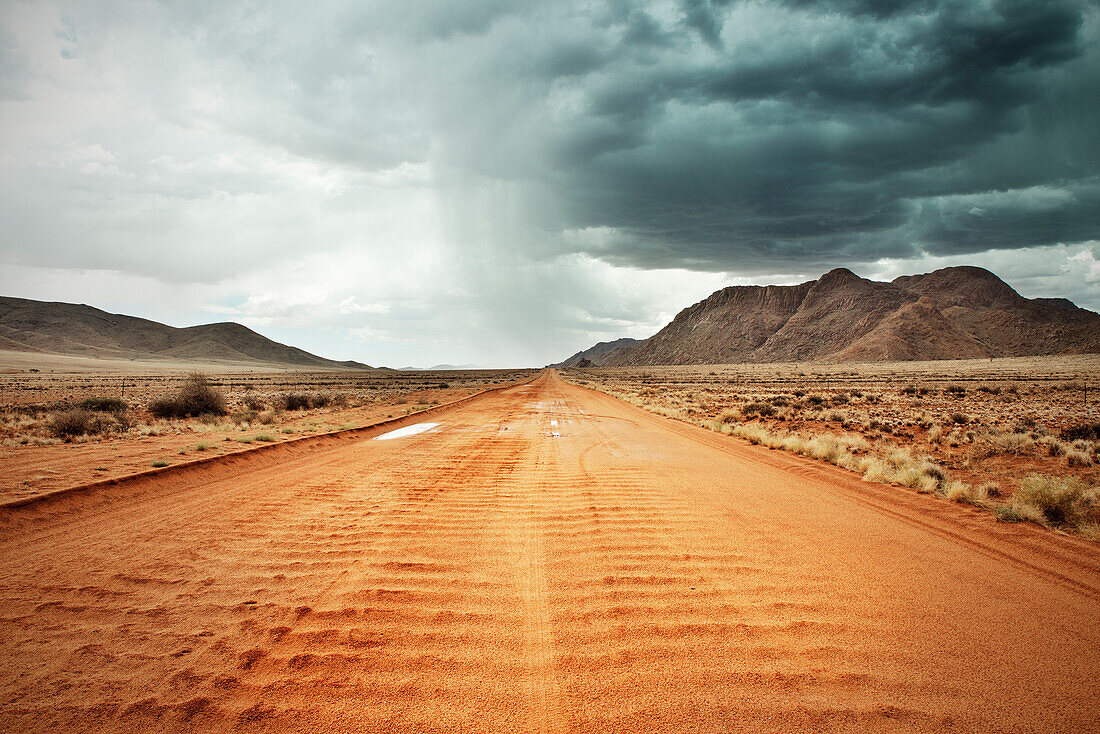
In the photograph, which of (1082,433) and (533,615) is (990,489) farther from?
(1082,433)

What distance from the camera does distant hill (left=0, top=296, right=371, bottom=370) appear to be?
137250mm

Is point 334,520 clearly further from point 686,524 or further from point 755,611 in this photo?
point 755,611

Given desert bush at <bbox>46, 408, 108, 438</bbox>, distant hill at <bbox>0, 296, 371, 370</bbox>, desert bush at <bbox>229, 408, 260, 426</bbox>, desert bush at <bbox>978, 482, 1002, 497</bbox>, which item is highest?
distant hill at <bbox>0, 296, 371, 370</bbox>

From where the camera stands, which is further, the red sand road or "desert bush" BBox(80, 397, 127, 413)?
"desert bush" BBox(80, 397, 127, 413)

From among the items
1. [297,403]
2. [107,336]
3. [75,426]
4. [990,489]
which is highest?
[107,336]

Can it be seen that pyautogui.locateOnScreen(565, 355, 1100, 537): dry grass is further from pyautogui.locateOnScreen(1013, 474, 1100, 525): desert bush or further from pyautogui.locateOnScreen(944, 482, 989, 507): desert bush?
pyautogui.locateOnScreen(1013, 474, 1100, 525): desert bush

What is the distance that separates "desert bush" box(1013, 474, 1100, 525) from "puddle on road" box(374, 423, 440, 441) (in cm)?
1393

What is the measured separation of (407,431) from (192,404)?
1298cm

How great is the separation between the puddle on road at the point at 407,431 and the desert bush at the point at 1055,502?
13927 mm

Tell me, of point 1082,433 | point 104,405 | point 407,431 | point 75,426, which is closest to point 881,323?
point 1082,433

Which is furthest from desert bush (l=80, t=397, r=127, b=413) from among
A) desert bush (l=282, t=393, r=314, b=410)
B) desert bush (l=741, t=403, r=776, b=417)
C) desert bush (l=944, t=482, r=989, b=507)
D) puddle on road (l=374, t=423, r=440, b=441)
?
desert bush (l=944, t=482, r=989, b=507)

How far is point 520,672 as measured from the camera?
332cm

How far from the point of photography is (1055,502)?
7098 millimetres

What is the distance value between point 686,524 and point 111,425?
1835 cm
